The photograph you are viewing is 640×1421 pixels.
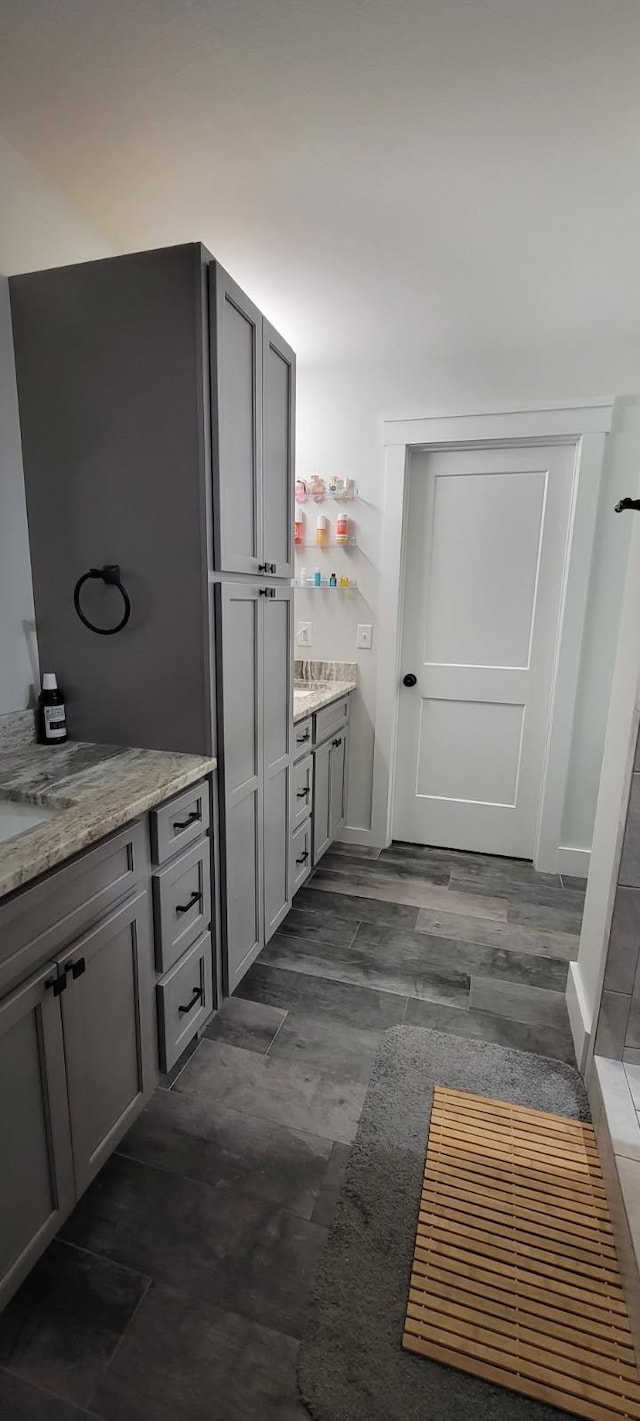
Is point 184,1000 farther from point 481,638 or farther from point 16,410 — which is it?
point 481,638

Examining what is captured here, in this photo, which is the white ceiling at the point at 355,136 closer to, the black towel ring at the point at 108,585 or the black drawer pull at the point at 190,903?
the black towel ring at the point at 108,585

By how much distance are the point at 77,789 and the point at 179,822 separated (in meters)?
0.28

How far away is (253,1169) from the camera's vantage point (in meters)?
1.39

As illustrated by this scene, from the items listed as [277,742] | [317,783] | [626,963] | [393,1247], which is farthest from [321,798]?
[393,1247]

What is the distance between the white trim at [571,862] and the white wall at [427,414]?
41mm

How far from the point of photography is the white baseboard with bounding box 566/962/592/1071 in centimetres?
169

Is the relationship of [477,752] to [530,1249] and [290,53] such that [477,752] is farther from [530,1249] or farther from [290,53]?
[290,53]

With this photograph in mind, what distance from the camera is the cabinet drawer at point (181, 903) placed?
1433 millimetres

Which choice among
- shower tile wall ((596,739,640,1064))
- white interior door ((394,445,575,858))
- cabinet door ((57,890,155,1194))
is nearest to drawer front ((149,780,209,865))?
cabinet door ((57,890,155,1194))

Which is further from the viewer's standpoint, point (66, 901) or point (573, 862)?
point (573, 862)

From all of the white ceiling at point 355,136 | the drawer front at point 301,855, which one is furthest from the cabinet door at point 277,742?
the white ceiling at point 355,136

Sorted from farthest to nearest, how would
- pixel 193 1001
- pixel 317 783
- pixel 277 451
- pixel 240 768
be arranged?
pixel 317 783 → pixel 277 451 → pixel 240 768 → pixel 193 1001

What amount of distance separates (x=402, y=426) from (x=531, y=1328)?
306 cm

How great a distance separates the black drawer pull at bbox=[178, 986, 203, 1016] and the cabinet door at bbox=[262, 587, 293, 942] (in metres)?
0.46
